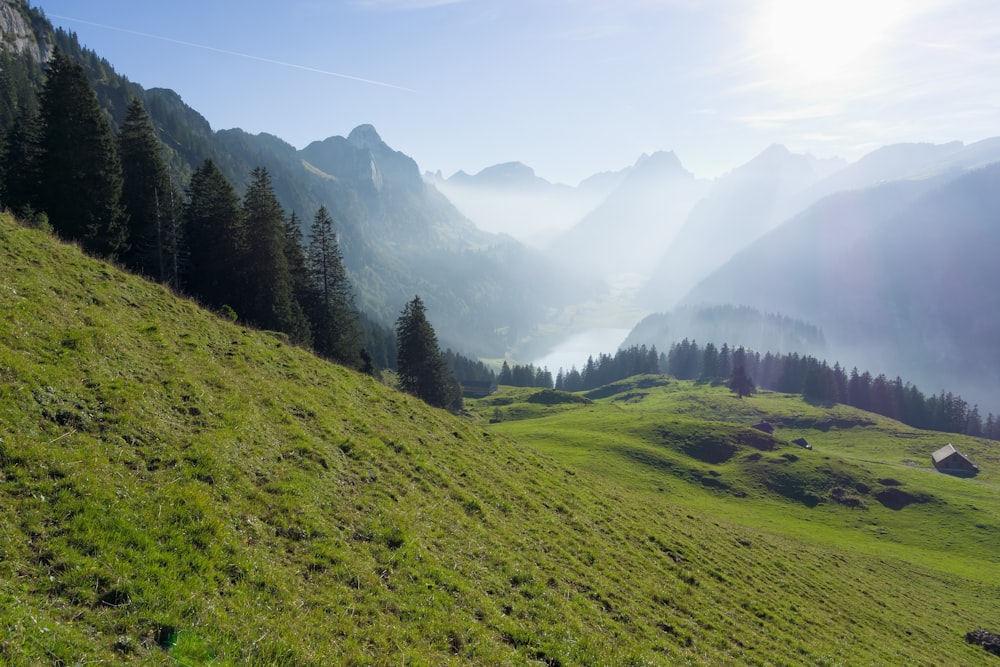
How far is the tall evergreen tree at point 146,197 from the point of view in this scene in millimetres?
47750

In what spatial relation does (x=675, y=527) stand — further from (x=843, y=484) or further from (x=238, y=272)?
(x=843, y=484)

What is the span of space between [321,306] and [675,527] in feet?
175

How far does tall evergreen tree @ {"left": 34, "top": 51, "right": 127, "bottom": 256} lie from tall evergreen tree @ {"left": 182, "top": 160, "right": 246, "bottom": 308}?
10438 mm

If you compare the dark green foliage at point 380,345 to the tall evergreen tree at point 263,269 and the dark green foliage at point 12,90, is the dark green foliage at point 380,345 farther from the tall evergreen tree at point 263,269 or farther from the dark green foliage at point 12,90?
the tall evergreen tree at point 263,269

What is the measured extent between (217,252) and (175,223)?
553 centimetres

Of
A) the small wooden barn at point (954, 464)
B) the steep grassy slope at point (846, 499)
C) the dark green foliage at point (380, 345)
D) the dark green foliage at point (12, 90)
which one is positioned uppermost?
the dark green foliage at point (12, 90)

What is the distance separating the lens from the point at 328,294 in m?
65.8

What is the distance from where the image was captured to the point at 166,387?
17672mm

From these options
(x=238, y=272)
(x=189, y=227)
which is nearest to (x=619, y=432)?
(x=238, y=272)

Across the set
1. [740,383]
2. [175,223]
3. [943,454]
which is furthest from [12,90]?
[943,454]

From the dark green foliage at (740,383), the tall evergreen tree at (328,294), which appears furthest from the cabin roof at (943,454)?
the tall evergreen tree at (328,294)

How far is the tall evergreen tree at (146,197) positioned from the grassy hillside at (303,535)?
88.2 feet

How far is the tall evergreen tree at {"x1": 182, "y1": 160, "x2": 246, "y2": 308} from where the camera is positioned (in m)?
52.6

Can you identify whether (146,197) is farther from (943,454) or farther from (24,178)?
(943,454)
